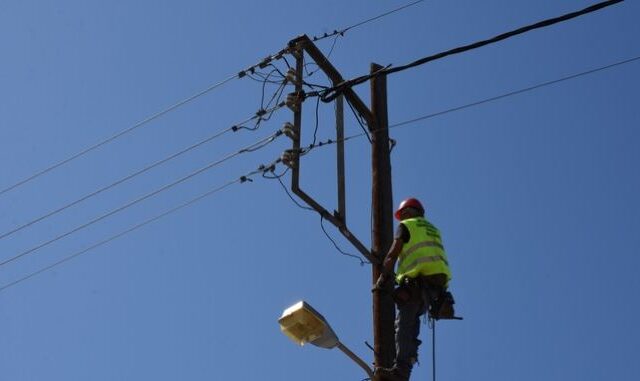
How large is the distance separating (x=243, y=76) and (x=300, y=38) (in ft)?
3.39

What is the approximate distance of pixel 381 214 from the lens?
1022cm

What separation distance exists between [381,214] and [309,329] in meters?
1.40

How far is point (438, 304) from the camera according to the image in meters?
Result: 9.92

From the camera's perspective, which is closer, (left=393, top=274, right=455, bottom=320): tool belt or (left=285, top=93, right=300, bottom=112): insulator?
(left=393, top=274, right=455, bottom=320): tool belt

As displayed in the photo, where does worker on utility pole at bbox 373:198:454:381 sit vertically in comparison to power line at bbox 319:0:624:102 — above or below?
below

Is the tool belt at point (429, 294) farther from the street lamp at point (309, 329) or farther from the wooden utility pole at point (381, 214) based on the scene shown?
the street lamp at point (309, 329)

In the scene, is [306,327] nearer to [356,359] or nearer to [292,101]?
[356,359]

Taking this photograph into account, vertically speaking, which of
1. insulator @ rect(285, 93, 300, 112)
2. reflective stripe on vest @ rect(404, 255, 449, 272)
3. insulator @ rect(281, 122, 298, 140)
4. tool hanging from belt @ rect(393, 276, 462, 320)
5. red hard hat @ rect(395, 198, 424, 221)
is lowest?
tool hanging from belt @ rect(393, 276, 462, 320)

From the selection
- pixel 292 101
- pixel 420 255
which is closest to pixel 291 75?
pixel 292 101

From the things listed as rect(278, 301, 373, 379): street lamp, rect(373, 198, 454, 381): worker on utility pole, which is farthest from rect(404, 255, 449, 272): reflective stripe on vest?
rect(278, 301, 373, 379): street lamp

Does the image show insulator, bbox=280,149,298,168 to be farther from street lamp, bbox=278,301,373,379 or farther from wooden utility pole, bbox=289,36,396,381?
street lamp, bbox=278,301,373,379

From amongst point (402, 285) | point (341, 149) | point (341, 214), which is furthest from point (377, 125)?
point (402, 285)

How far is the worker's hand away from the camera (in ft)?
31.7

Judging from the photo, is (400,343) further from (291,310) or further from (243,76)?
(243,76)
